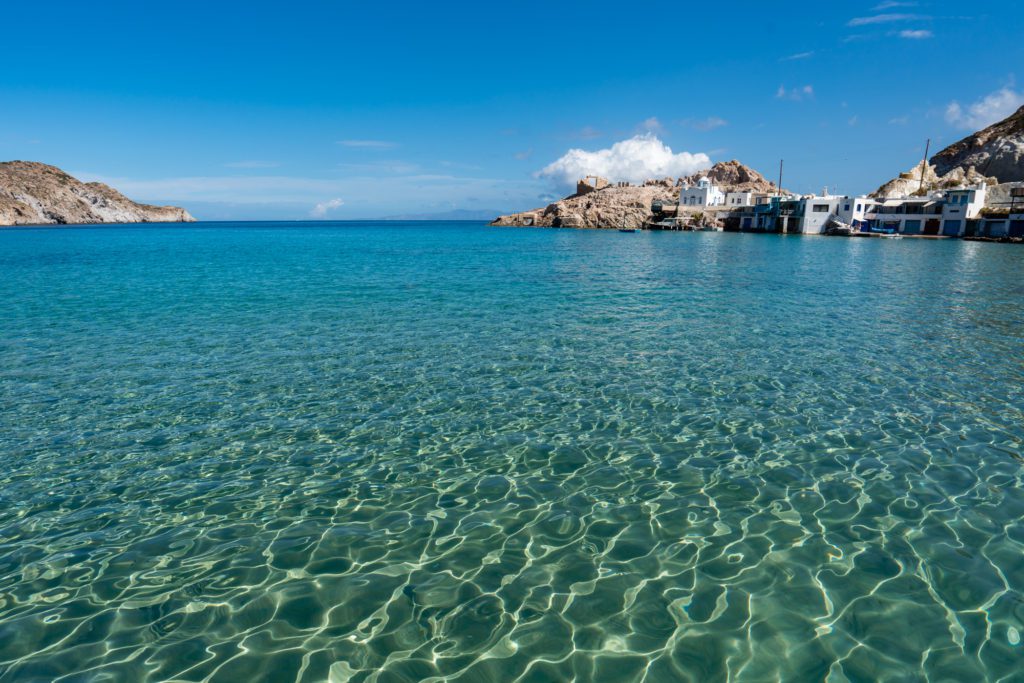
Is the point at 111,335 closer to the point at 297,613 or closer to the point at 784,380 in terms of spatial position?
the point at 297,613

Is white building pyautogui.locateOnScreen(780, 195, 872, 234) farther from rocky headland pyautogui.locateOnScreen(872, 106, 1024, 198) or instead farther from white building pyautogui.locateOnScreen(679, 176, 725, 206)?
white building pyautogui.locateOnScreen(679, 176, 725, 206)

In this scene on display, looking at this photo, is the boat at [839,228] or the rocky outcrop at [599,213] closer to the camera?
the boat at [839,228]

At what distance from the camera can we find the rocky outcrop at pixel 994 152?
463ft

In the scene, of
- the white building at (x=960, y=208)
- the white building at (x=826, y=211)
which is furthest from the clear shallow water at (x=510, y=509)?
the white building at (x=826, y=211)

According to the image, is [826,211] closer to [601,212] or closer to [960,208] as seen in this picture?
[960,208]

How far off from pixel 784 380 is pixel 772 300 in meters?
16.3

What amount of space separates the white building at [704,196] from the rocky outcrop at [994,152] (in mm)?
63165

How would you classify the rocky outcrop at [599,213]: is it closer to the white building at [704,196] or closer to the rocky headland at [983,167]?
the white building at [704,196]

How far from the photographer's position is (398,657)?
204 inches

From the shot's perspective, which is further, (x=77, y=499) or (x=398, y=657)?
(x=77, y=499)

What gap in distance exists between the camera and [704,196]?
16288cm

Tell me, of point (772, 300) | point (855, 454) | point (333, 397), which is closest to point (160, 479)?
point (333, 397)

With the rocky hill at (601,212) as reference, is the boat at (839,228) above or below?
below

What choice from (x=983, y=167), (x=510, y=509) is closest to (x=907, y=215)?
(x=983, y=167)
